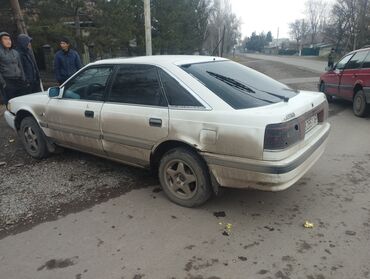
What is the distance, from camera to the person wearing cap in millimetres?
6797

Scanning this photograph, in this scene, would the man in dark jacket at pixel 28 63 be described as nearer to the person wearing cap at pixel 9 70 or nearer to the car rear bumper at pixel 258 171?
the person wearing cap at pixel 9 70

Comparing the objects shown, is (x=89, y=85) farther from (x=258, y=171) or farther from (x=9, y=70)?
(x=9, y=70)

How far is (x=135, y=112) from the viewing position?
4.03m

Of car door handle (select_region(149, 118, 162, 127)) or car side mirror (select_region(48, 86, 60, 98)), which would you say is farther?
car side mirror (select_region(48, 86, 60, 98))

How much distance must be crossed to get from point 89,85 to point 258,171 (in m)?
2.63

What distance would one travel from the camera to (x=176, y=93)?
376 cm

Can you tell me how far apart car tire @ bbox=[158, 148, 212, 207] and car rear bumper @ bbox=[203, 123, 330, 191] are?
0.17 metres

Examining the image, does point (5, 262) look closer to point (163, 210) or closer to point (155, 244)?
point (155, 244)

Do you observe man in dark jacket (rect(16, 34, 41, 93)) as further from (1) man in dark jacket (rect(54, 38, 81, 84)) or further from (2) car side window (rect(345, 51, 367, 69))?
(2) car side window (rect(345, 51, 367, 69))

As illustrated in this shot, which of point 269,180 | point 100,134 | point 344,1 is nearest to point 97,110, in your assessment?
point 100,134

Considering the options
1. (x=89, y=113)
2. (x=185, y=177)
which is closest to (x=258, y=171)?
(x=185, y=177)

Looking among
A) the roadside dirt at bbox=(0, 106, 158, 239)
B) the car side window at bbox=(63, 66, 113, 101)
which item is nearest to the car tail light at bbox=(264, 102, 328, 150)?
the roadside dirt at bbox=(0, 106, 158, 239)

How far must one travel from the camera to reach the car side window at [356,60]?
27.7 ft

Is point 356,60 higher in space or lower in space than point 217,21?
lower
